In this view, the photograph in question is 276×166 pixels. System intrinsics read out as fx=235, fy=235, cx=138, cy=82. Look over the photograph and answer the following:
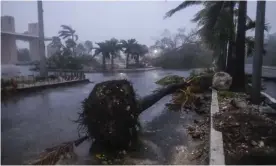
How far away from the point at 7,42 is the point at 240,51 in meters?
9.45

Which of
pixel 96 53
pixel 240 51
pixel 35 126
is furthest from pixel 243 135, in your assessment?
pixel 96 53

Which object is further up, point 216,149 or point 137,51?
point 137,51

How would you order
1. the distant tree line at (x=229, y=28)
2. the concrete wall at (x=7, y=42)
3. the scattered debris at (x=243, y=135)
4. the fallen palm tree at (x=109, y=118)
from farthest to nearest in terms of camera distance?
the distant tree line at (x=229, y=28), the fallen palm tree at (x=109, y=118), the scattered debris at (x=243, y=135), the concrete wall at (x=7, y=42)

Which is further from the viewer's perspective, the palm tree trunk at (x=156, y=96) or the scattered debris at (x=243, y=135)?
the palm tree trunk at (x=156, y=96)

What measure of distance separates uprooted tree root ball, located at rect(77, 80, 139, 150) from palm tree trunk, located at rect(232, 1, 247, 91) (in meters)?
7.68

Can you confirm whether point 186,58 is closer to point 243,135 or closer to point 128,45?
point 128,45

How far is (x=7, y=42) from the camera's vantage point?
3326 millimetres

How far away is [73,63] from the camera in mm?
25469

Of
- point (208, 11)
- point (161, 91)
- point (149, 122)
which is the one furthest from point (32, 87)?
point (208, 11)

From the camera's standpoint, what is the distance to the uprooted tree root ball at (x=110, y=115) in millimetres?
3930

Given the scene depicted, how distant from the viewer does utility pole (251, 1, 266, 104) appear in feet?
21.2

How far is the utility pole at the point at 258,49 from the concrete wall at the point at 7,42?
6.12 metres

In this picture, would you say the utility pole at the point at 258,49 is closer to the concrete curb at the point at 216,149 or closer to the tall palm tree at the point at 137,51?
the concrete curb at the point at 216,149

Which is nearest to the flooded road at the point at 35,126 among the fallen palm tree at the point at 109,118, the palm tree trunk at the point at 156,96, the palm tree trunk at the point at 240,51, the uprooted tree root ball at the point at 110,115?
the palm tree trunk at the point at 156,96
